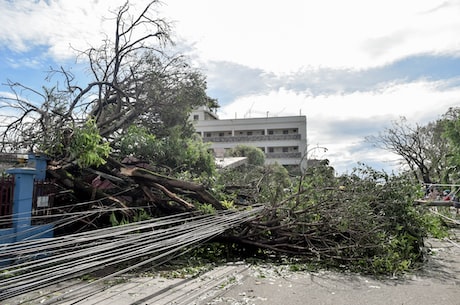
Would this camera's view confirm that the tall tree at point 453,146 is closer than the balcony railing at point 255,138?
Yes

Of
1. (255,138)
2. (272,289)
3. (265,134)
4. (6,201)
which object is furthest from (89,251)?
(265,134)

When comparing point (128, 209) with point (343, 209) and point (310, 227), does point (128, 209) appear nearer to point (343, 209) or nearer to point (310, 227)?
point (310, 227)

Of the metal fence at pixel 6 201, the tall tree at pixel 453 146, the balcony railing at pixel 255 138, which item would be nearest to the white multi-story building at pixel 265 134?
the balcony railing at pixel 255 138

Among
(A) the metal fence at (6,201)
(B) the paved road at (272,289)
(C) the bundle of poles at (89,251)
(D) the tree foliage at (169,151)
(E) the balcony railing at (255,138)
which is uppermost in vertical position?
(E) the balcony railing at (255,138)

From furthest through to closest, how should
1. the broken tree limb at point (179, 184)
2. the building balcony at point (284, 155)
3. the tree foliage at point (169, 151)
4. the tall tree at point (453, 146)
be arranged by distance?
the building balcony at point (284, 155)
the tall tree at point (453, 146)
the tree foliage at point (169, 151)
the broken tree limb at point (179, 184)

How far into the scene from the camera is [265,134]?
43938 millimetres

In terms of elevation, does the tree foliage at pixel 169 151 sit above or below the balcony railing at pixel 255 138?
below

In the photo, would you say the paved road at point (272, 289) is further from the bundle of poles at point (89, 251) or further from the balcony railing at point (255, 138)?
the balcony railing at point (255, 138)

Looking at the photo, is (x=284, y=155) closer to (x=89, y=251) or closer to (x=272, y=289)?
(x=272, y=289)

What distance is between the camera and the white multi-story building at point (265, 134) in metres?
40.4

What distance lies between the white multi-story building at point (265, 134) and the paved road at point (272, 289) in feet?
109

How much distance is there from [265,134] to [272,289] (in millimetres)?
39987

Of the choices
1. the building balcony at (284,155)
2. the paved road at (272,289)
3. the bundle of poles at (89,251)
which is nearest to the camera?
the bundle of poles at (89,251)

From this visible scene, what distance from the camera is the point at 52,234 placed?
19.0 ft
